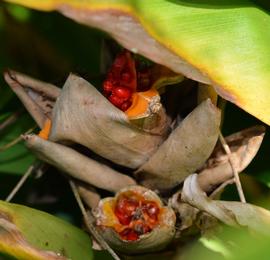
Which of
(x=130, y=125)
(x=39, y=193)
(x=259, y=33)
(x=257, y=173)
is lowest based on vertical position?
(x=39, y=193)

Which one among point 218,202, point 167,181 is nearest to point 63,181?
point 167,181

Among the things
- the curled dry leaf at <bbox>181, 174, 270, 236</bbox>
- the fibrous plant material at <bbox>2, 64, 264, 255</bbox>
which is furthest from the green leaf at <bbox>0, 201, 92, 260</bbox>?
the curled dry leaf at <bbox>181, 174, 270, 236</bbox>

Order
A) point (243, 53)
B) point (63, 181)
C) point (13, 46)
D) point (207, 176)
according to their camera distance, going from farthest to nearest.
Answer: point (13, 46)
point (63, 181)
point (207, 176)
point (243, 53)

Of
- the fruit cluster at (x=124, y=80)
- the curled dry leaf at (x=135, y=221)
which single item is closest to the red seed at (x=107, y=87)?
the fruit cluster at (x=124, y=80)

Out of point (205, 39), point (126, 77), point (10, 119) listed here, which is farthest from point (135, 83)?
point (10, 119)

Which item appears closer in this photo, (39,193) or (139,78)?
(139,78)

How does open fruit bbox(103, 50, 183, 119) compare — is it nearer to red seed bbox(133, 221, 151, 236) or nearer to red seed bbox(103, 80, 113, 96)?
red seed bbox(103, 80, 113, 96)

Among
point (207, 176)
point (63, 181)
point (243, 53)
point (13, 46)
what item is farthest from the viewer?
point (13, 46)

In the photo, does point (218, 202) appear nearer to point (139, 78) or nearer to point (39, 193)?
point (139, 78)
